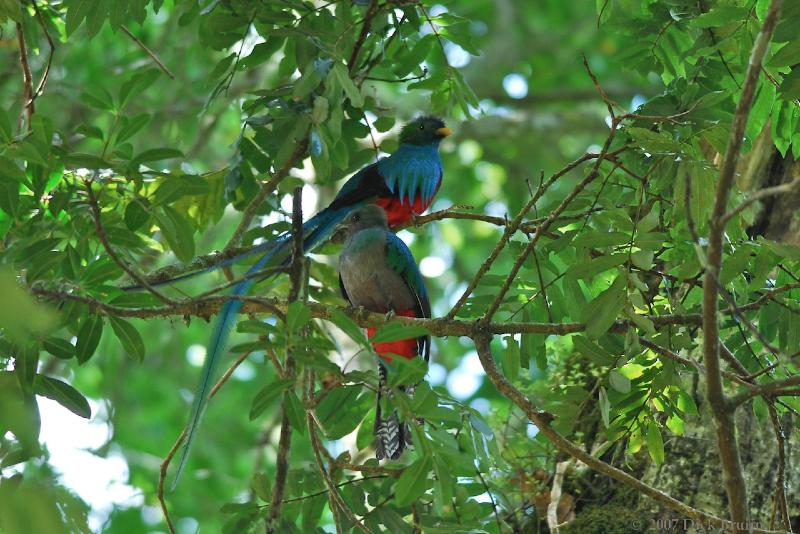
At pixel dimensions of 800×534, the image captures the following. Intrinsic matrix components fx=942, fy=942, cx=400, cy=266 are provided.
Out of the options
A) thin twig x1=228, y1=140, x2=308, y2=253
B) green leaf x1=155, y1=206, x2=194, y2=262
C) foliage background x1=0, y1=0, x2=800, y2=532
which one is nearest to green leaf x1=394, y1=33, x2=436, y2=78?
foliage background x1=0, y1=0, x2=800, y2=532

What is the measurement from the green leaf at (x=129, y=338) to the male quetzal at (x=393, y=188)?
55 cm

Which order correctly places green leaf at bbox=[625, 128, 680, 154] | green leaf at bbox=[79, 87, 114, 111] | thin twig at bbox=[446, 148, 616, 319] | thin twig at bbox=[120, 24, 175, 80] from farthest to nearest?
thin twig at bbox=[120, 24, 175, 80] < green leaf at bbox=[79, 87, 114, 111] < thin twig at bbox=[446, 148, 616, 319] < green leaf at bbox=[625, 128, 680, 154]

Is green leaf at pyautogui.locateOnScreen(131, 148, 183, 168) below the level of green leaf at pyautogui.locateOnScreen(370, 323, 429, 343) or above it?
above

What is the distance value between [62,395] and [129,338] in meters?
0.28

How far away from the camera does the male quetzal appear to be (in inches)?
157

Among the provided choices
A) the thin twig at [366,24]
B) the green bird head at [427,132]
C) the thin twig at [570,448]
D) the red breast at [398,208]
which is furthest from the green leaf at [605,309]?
the green bird head at [427,132]

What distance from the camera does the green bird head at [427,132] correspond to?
17.3ft

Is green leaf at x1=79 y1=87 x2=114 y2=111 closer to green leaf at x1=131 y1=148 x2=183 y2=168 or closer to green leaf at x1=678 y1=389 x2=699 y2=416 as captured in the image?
green leaf at x1=131 y1=148 x2=183 y2=168

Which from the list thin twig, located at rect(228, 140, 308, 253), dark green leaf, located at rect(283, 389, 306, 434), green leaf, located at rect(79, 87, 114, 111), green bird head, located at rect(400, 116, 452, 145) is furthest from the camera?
green bird head, located at rect(400, 116, 452, 145)

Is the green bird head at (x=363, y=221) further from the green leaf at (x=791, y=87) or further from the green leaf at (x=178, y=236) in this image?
the green leaf at (x=791, y=87)

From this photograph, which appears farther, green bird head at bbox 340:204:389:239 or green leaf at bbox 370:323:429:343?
green bird head at bbox 340:204:389:239

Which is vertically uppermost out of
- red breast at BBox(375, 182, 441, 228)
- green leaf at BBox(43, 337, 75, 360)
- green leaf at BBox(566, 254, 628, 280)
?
red breast at BBox(375, 182, 441, 228)

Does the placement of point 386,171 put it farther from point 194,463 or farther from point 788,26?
point 194,463

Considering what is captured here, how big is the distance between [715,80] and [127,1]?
6.59 feet
